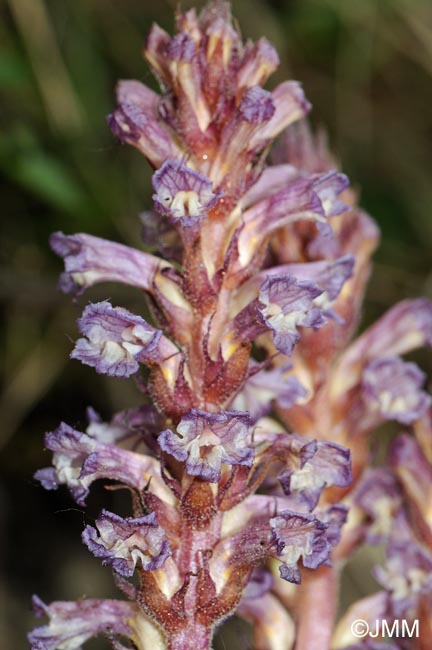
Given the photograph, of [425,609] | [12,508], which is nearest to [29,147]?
[12,508]

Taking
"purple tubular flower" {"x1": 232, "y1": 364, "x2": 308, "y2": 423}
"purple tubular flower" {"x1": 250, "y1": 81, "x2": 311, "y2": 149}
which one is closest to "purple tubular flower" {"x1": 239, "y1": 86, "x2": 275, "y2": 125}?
"purple tubular flower" {"x1": 250, "y1": 81, "x2": 311, "y2": 149}

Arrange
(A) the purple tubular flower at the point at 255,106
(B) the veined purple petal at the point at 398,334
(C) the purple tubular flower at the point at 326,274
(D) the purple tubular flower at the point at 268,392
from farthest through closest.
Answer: (B) the veined purple petal at the point at 398,334 → (D) the purple tubular flower at the point at 268,392 → (C) the purple tubular flower at the point at 326,274 → (A) the purple tubular flower at the point at 255,106

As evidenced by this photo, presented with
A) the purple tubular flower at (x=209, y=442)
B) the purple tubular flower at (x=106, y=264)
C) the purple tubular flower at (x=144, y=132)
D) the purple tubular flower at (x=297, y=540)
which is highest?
the purple tubular flower at (x=144, y=132)

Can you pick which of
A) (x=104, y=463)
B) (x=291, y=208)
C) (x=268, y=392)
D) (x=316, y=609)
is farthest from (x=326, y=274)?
(x=316, y=609)

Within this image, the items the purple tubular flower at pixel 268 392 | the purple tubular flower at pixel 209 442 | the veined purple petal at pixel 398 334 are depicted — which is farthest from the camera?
the veined purple petal at pixel 398 334

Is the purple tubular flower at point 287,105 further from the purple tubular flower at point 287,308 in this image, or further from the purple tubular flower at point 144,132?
the purple tubular flower at point 287,308

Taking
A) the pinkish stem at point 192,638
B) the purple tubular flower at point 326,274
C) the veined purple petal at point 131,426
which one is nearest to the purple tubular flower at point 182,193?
the purple tubular flower at point 326,274

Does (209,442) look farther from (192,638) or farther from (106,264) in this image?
(106,264)
